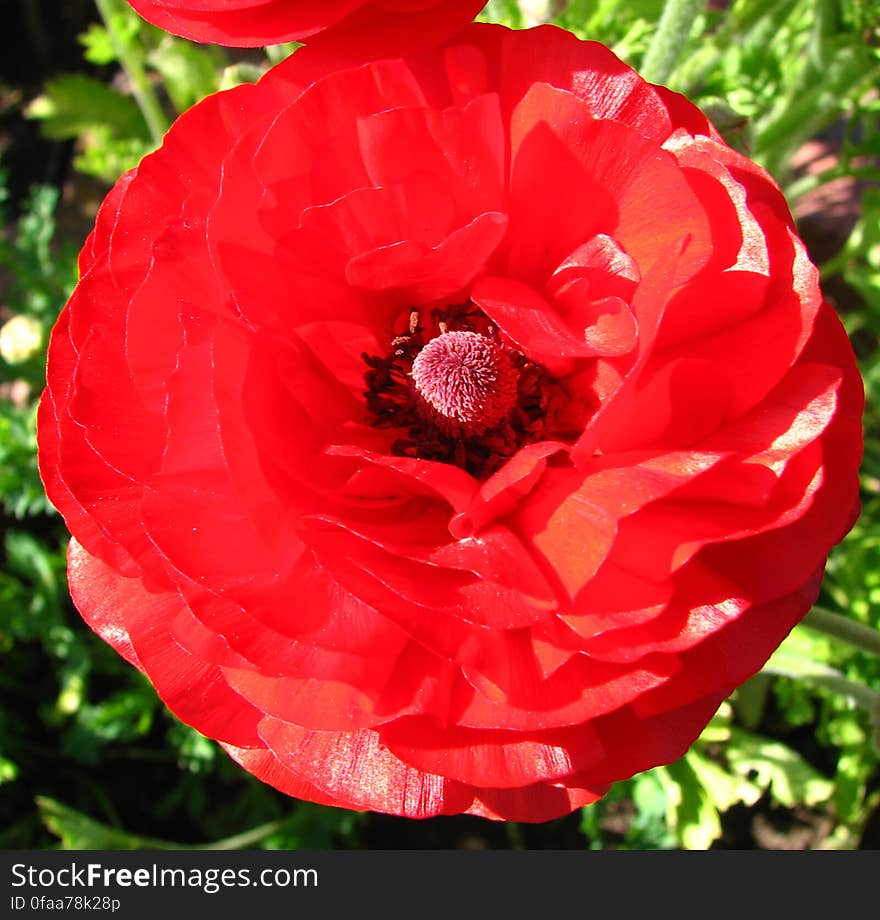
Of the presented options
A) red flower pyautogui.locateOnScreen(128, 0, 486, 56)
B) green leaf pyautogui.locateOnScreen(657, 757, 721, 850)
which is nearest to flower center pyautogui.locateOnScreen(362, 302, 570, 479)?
red flower pyautogui.locateOnScreen(128, 0, 486, 56)

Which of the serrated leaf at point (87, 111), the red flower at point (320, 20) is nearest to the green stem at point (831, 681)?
the red flower at point (320, 20)

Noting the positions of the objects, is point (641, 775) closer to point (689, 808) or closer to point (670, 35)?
point (689, 808)

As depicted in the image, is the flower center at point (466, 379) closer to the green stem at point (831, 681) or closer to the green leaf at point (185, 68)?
the green stem at point (831, 681)

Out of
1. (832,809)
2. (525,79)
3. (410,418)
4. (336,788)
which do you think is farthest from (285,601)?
(832,809)

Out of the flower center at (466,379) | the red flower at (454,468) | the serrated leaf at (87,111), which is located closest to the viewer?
the red flower at (454,468)

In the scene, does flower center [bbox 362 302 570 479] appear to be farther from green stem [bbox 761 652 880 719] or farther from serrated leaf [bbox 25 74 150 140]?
serrated leaf [bbox 25 74 150 140]
